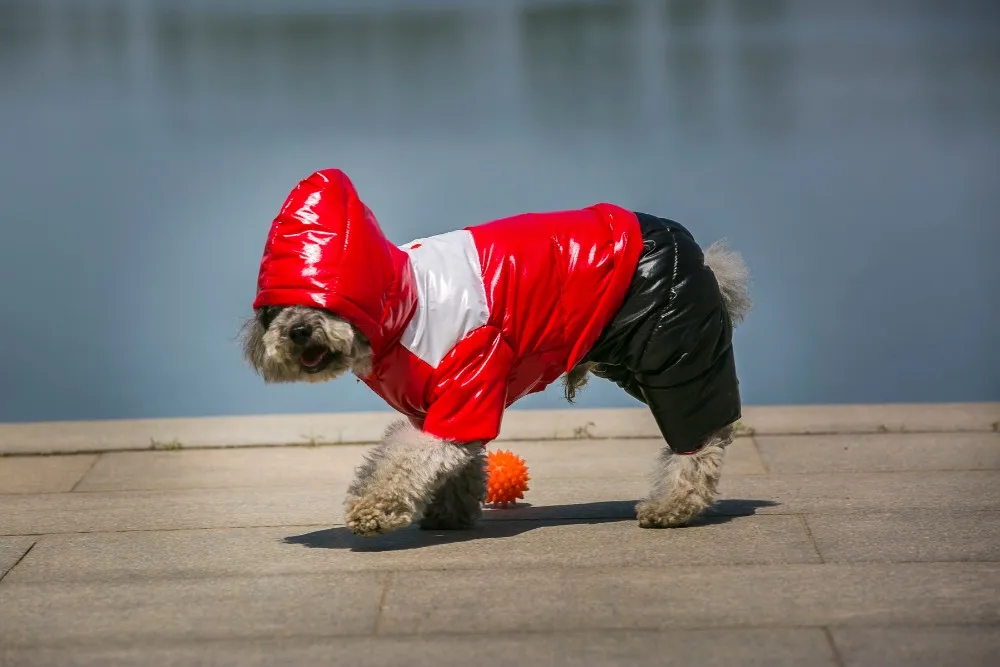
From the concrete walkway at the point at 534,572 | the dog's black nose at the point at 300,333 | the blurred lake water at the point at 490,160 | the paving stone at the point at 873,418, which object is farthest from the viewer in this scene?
the blurred lake water at the point at 490,160

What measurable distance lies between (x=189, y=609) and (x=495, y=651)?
895mm

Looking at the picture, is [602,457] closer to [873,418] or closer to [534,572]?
[873,418]

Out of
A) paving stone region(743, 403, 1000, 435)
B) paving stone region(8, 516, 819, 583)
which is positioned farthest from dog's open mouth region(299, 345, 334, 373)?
paving stone region(743, 403, 1000, 435)

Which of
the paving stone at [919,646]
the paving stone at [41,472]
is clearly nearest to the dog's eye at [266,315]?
the paving stone at [41,472]

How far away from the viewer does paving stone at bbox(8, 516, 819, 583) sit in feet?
13.6

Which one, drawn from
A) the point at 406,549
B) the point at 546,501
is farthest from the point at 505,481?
the point at 406,549

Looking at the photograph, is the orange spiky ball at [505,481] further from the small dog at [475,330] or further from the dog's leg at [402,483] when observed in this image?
the dog's leg at [402,483]

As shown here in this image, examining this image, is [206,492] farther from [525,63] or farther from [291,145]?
[525,63]

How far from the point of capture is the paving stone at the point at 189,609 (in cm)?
362

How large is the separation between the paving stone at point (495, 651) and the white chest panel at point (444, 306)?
1.05 m

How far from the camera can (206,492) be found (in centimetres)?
531

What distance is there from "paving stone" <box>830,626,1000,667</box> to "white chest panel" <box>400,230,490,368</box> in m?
1.44

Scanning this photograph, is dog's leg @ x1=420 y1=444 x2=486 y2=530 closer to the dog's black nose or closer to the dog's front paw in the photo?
the dog's front paw

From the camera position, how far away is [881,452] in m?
5.65
